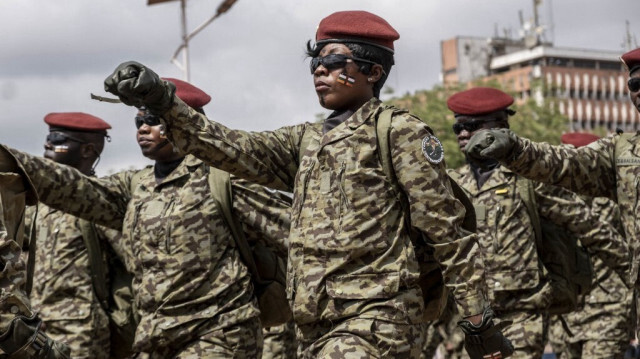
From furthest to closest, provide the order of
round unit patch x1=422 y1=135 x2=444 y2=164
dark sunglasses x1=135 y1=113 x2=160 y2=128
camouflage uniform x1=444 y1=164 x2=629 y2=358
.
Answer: camouflage uniform x1=444 y1=164 x2=629 y2=358
dark sunglasses x1=135 y1=113 x2=160 y2=128
round unit patch x1=422 y1=135 x2=444 y2=164

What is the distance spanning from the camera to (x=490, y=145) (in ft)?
26.9

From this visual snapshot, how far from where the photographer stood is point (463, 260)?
751 centimetres

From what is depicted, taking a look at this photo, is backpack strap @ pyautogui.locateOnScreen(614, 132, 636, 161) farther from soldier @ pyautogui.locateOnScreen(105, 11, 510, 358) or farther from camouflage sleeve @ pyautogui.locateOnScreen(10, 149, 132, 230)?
camouflage sleeve @ pyautogui.locateOnScreen(10, 149, 132, 230)

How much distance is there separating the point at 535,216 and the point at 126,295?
348cm

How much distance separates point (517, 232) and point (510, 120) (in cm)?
4305

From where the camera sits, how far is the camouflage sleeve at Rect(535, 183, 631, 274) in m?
12.1

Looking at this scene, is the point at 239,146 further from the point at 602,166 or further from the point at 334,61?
the point at 602,166

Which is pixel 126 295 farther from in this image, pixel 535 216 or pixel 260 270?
pixel 535 216

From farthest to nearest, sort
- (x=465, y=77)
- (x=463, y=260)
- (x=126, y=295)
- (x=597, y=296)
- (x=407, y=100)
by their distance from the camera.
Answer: (x=465, y=77) < (x=407, y=100) < (x=597, y=296) < (x=126, y=295) < (x=463, y=260)

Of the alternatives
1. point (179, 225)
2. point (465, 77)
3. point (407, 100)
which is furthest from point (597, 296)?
point (465, 77)

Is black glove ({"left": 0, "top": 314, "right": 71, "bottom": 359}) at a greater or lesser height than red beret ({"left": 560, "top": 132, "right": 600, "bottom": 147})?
greater

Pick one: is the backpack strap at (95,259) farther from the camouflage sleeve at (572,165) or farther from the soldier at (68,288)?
the camouflage sleeve at (572,165)

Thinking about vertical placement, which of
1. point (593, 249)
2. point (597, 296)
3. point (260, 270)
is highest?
point (260, 270)

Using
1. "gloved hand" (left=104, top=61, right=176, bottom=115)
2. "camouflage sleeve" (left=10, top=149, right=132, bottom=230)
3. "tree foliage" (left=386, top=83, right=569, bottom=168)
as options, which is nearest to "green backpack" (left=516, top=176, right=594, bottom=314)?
"camouflage sleeve" (left=10, top=149, right=132, bottom=230)
